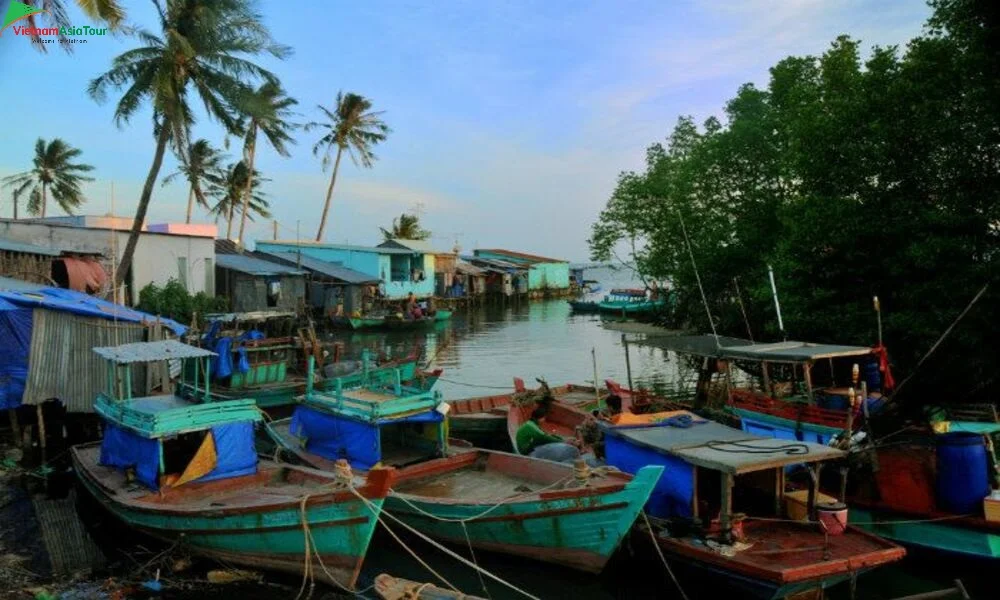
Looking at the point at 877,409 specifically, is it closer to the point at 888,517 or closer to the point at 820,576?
the point at 888,517

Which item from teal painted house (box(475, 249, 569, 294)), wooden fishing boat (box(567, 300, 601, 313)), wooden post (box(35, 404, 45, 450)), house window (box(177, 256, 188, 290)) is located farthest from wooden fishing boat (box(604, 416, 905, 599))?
teal painted house (box(475, 249, 569, 294))

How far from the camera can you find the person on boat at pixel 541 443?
11664 mm

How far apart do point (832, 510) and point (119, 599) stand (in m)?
8.49

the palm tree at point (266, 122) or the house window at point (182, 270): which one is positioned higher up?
the palm tree at point (266, 122)

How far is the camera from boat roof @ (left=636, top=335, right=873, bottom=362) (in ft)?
37.2

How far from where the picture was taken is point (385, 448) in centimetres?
1245

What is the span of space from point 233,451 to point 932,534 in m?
9.66

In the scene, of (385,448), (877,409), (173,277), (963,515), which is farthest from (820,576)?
(173,277)

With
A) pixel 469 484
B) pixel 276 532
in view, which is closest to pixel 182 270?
pixel 469 484

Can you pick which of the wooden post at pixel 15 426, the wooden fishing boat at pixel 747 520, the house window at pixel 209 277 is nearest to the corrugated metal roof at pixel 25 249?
the house window at pixel 209 277

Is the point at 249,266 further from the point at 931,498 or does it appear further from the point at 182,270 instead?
the point at 931,498

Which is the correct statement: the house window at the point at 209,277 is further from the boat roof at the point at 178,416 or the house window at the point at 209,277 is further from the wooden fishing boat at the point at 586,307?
the wooden fishing boat at the point at 586,307

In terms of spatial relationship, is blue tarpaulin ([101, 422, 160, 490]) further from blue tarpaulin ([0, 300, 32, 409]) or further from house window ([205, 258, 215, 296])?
house window ([205, 258, 215, 296])

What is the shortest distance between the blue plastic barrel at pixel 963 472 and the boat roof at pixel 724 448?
1.63m
